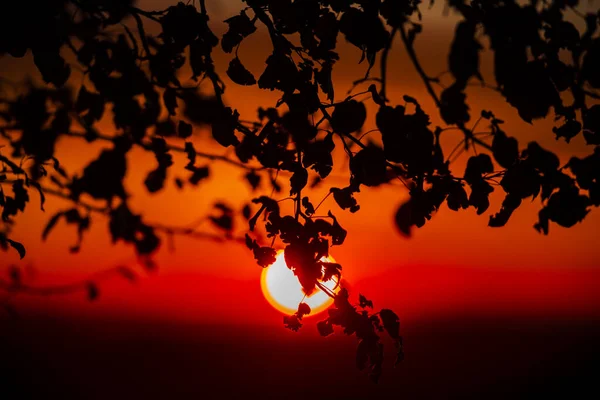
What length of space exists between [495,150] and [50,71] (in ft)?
4.91

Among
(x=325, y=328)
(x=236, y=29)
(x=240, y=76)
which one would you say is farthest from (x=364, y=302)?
(x=236, y=29)

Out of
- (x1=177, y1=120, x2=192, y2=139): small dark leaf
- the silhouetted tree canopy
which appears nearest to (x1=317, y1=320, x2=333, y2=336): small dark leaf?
the silhouetted tree canopy

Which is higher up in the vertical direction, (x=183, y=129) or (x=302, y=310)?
(x=183, y=129)

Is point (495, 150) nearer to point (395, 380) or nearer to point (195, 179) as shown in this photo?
point (195, 179)

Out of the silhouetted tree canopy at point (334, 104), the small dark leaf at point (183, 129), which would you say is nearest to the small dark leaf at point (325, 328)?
the silhouetted tree canopy at point (334, 104)

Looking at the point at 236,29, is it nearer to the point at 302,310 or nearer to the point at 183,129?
the point at 183,129

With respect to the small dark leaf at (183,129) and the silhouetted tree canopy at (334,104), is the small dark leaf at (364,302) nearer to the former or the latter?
the silhouetted tree canopy at (334,104)

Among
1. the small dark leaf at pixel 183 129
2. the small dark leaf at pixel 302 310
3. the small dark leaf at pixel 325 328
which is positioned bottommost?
the small dark leaf at pixel 325 328

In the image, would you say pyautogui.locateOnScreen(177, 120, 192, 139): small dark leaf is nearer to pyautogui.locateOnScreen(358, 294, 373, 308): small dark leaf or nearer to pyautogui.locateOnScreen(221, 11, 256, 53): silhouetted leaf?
pyautogui.locateOnScreen(221, 11, 256, 53): silhouetted leaf

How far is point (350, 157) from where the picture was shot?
2344mm

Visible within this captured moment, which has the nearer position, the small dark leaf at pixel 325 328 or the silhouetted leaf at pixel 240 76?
the silhouetted leaf at pixel 240 76

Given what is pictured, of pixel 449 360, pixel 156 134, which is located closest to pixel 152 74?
pixel 156 134

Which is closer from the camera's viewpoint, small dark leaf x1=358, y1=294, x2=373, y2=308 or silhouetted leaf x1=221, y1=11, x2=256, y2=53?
silhouetted leaf x1=221, y1=11, x2=256, y2=53

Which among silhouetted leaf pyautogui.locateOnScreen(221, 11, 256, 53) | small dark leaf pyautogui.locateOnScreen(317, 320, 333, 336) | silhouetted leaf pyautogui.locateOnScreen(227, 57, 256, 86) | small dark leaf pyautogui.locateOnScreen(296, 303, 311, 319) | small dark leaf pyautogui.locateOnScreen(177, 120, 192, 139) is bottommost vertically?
small dark leaf pyautogui.locateOnScreen(317, 320, 333, 336)
